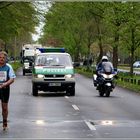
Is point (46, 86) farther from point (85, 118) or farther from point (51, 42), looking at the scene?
point (51, 42)

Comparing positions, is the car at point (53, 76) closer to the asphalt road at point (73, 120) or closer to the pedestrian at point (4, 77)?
the asphalt road at point (73, 120)

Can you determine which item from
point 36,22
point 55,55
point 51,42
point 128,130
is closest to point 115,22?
point 36,22

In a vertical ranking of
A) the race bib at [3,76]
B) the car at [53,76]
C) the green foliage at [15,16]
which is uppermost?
the green foliage at [15,16]

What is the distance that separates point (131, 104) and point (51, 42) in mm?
90449

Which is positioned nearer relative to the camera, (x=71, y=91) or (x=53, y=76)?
(x=53, y=76)

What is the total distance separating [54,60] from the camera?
86.3 ft

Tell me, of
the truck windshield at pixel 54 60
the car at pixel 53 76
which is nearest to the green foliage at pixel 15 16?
the truck windshield at pixel 54 60

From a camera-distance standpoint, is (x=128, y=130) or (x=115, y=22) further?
(x=115, y=22)

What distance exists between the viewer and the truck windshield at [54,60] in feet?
85.8

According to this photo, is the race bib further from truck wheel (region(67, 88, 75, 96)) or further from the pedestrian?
truck wheel (region(67, 88, 75, 96))

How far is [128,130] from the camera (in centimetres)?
1336

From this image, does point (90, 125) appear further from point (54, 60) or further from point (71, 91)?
point (54, 60)

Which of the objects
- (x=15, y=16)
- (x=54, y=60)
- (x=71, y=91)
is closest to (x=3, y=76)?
(x=54, y=60)

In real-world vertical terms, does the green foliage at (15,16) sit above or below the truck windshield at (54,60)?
above
